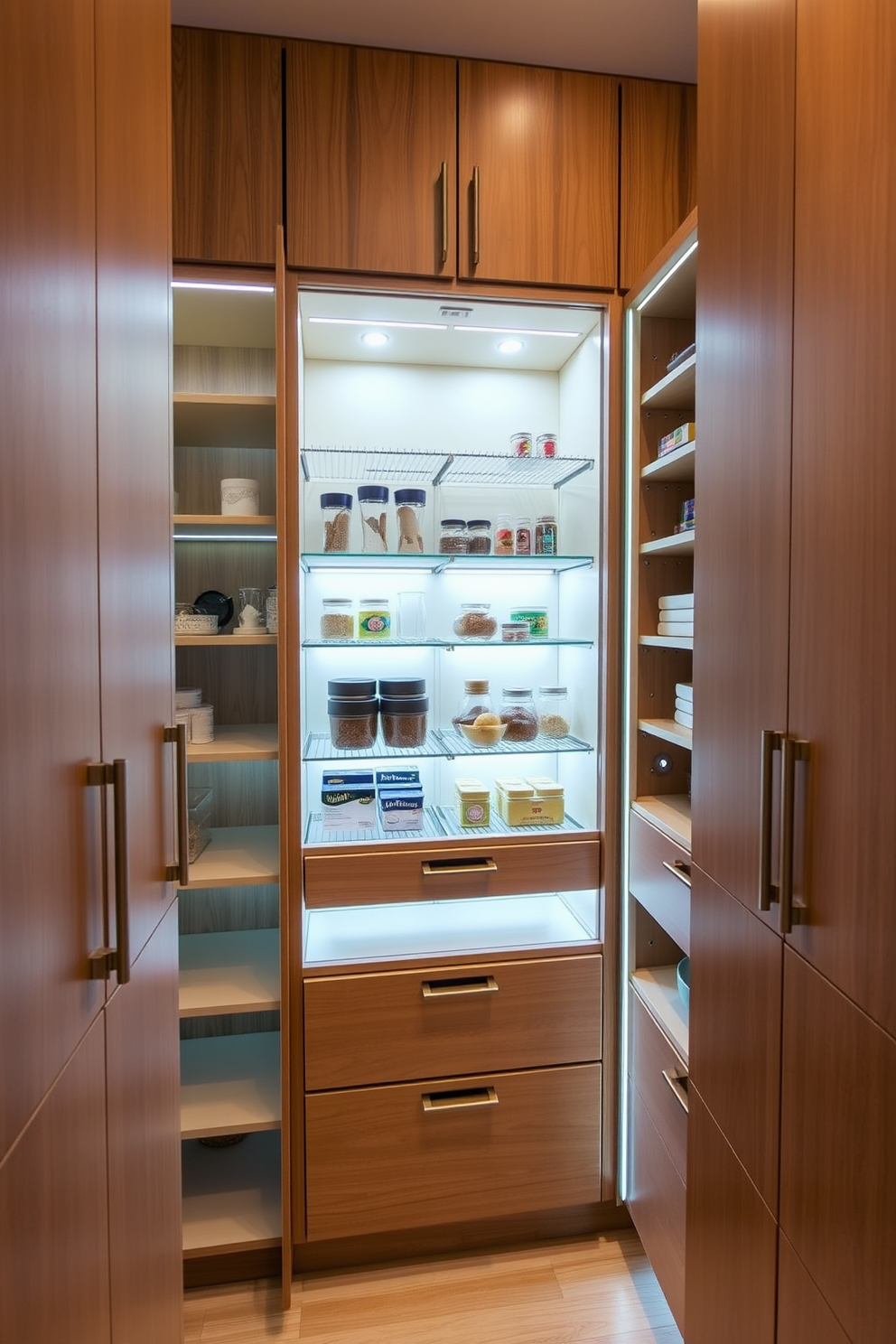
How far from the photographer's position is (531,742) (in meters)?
1.98

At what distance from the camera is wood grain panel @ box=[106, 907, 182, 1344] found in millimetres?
785

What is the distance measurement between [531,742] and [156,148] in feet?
4.86

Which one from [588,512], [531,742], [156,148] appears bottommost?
[531,742]

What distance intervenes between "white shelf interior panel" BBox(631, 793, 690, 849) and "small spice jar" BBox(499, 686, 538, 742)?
0.34 meters

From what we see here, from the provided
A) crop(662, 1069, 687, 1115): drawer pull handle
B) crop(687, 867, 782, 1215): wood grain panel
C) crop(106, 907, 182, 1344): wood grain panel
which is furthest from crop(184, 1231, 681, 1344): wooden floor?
crop(687, 867, 782, 1215): wood grain panel

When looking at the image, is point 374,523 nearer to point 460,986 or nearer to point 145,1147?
point 460,986

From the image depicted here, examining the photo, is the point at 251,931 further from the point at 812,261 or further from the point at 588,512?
the point at 812,261

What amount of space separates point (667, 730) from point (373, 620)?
2.57 ft

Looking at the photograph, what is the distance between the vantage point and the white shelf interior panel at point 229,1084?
1.67 m

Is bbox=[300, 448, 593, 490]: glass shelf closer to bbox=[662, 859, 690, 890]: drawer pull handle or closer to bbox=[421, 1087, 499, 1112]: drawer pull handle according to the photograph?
bbox=[662, 859, 690, 890]: drawer pull handle

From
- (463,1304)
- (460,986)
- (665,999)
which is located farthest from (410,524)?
(463,1304)

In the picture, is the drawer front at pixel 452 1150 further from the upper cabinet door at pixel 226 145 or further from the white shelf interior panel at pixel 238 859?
the upper cabinet door at pixel 226 145

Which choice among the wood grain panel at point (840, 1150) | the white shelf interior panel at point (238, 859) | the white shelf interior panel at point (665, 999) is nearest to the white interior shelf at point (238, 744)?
the white shelf interior panel at point (238, 859)

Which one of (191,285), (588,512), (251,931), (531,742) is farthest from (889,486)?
(251,931)
